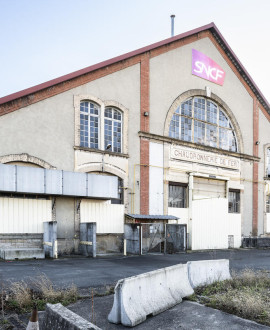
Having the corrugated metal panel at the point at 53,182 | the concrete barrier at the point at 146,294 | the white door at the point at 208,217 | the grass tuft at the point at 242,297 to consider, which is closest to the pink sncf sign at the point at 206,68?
the white door at the point at 208,217

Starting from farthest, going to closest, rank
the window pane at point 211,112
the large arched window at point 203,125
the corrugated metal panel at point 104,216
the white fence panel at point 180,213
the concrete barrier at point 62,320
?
the window pane at point 211,112
the large arched window at point 203,125
the white fence panel at point 180,213
the corrugated metal panel at point 104,216
the concrete barrier at point 62,320

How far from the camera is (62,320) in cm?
489

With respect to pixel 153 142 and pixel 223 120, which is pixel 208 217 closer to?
pixel 153 142

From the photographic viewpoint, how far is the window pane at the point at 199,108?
24281 mm

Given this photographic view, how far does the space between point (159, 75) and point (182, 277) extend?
51.8 ft

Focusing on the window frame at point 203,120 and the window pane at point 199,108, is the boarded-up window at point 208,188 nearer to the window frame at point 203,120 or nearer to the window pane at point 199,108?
the window frame at point 203,120

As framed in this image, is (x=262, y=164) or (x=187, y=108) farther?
(x=262, y=164)

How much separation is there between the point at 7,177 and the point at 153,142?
9028mm

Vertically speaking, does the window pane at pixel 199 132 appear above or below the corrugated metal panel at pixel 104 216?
above

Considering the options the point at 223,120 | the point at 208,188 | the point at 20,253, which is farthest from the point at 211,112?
the point at 20,253

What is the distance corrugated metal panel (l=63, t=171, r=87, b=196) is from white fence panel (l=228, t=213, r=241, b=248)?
12.2 metres

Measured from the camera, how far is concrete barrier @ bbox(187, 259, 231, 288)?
9.09 meters

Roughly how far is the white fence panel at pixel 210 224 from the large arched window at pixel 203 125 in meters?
4.12

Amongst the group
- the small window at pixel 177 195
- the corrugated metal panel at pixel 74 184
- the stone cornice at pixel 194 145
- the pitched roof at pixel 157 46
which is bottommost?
the small window at pixel 177 195
